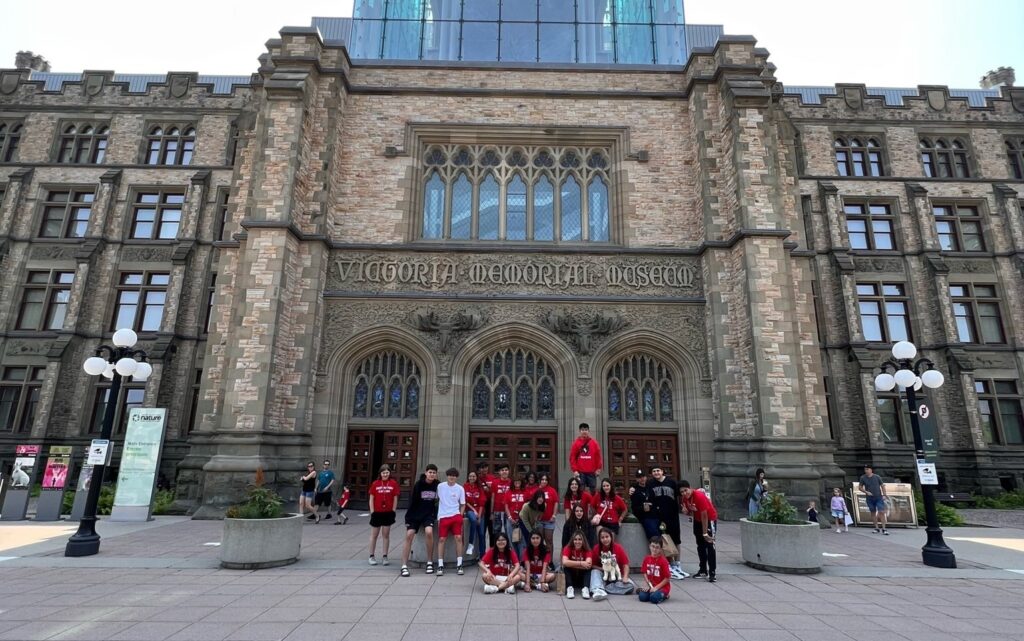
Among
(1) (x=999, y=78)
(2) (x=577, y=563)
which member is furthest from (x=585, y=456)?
(1) (x=999, y=78)

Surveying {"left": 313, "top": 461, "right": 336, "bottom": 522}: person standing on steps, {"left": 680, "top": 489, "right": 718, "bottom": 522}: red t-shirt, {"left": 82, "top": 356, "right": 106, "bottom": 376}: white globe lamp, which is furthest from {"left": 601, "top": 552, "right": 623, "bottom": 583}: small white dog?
{"left": 82, "top": 356, "right": 106, "bottom": 376}: white globe lamp

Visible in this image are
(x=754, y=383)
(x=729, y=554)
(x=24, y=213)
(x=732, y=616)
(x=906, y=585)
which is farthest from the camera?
(x=24, y=213)

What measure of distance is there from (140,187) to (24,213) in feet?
16.3

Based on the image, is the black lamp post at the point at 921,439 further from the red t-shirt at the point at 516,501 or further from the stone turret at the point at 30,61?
the stone turret at the point at 30,61

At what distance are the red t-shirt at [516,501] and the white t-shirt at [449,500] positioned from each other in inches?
30.5

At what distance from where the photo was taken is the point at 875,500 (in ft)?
43.0

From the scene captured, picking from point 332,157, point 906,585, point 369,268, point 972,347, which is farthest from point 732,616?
point 972,347

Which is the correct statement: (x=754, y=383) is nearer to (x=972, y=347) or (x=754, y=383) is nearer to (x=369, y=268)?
(x=369, y=268)

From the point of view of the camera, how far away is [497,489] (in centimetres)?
843

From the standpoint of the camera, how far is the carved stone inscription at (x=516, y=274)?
1634 centimetres

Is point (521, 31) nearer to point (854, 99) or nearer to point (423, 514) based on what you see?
point (854, 99)

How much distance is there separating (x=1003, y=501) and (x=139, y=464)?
1110 inches

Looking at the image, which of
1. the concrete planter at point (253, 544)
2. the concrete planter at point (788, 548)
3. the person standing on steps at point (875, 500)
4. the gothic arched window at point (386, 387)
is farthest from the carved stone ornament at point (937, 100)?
the concrete planter at point (253, 544)

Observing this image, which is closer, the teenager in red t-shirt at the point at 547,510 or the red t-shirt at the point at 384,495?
the teenager in red t-shirt at the point at 547,510
